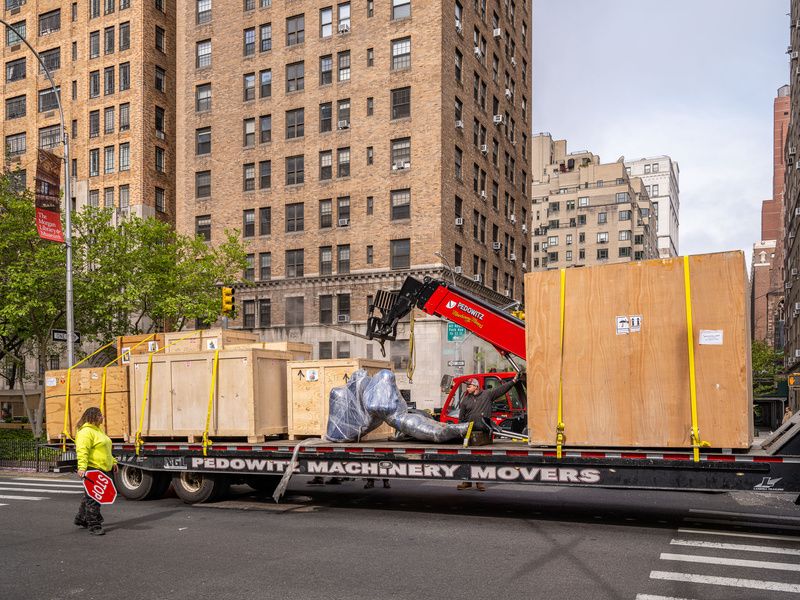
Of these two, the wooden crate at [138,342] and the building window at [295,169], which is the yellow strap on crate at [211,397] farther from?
the building window at [295,169]

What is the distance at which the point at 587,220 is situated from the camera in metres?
103

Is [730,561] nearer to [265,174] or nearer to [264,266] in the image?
[264,266]

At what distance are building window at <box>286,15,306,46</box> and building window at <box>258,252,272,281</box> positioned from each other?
1309 centimetres

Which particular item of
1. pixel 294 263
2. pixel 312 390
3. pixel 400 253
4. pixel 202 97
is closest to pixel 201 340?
pixel 312 390

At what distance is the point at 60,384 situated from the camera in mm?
13328

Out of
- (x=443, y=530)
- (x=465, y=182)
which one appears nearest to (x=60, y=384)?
(x=443, y=530)

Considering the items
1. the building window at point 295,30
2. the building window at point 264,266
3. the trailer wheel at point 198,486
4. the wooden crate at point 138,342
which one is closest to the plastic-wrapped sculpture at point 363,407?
the trailer wheel at point 198,486

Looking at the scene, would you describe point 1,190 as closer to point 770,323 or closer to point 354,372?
point 354,372

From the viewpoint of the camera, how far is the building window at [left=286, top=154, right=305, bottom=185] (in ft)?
146

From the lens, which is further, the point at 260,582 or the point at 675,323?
the point at 675,323

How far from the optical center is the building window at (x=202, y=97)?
4756cm

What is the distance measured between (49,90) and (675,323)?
54.3 metres

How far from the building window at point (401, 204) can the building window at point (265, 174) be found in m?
8.48

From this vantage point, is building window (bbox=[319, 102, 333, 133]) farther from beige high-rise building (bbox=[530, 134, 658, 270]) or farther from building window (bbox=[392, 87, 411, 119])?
beige high-rise building (bbox=[530, 134, 658, 270])
